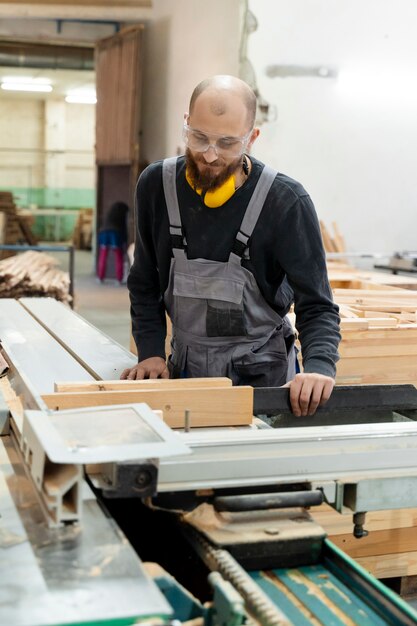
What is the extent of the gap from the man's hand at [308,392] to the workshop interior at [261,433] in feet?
0.10

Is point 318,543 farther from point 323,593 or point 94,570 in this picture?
point 94,570

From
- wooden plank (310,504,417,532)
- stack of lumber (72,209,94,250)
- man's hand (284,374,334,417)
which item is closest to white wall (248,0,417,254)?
wooden plank (310,504,417,532)

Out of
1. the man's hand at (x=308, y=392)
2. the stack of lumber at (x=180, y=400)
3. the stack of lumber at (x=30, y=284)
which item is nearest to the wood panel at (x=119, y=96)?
the stack of lumber at (x=30, y=284)

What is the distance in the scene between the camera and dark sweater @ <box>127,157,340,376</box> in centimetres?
238

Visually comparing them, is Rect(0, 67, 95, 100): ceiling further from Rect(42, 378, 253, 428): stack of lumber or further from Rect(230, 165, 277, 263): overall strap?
Rect(42, 378, 253, 428): stack of lumber

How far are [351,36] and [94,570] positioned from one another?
7.54 m

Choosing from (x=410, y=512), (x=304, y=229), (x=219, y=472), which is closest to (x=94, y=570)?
(x=219, y=472)

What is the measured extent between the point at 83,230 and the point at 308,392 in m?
18.2

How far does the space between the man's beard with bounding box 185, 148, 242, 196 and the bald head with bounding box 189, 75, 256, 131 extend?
0.41 ft

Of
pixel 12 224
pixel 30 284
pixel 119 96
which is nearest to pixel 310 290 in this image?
pixel 30 284

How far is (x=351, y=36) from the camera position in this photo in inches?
310

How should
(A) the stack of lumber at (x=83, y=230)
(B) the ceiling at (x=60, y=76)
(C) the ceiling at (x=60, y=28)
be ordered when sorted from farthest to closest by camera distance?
(A) the stack of lumber at (x=83, y=230)
(B) the ceiling at (x=60, y=76)
(C) the ceiling at (x=60, y=28)

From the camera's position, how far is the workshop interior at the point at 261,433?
4.21 ft

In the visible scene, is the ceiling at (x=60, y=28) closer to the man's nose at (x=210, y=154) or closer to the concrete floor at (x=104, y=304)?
the concrete floor at (x=104, y=304)
